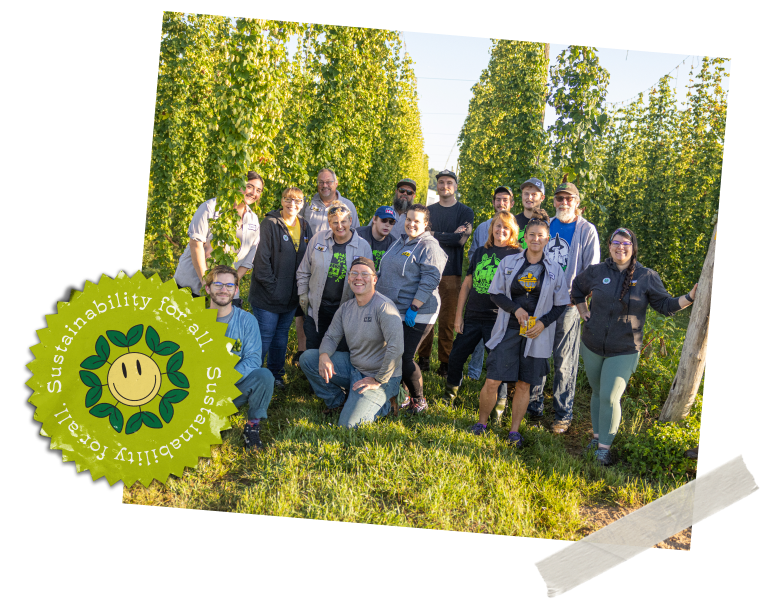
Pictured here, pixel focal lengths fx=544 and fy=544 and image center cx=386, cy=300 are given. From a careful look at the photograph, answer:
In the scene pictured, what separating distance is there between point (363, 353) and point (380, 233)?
3.61 feet

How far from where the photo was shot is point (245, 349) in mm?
3842

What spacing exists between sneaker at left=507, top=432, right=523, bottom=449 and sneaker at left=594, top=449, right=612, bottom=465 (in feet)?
1.77

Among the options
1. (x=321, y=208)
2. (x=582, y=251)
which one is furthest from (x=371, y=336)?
(x=582, y=251)

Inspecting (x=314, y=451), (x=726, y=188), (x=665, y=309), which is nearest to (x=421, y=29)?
(x=726, y=188)

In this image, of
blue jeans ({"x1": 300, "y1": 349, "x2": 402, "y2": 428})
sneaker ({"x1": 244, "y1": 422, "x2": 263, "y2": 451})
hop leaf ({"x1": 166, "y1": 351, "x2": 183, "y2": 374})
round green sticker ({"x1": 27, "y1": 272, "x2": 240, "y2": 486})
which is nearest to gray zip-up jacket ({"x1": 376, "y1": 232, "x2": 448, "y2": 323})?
blue jeans ({"x1": 300, "y1": 349, "x2": 402, "y2": 428})

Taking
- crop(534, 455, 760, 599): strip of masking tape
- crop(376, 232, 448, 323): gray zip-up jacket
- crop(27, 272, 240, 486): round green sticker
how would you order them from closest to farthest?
1. crop(27, 272, 240, 486): round green sticker
2. crop(534, 455, 760, 599): strip of masking tape
3. crop(376, 232, 448, 323): gray zip-up jacket

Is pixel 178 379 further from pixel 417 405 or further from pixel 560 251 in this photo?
pixel 560 251

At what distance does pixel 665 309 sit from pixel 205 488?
325 centimetres

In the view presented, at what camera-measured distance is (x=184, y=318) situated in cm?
274

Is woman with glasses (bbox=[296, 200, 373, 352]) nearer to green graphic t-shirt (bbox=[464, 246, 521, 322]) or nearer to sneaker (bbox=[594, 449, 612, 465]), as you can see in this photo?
green graphic t-shirt (bbox=[464, 246, 521, 322])

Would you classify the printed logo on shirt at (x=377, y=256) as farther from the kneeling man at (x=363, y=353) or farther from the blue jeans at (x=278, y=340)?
the blue jeans at (x=278, y=340)

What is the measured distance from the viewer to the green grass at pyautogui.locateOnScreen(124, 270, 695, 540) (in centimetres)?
318

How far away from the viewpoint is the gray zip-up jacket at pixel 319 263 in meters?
4.57

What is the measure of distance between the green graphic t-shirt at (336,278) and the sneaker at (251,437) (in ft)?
4.22
